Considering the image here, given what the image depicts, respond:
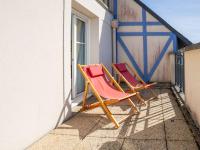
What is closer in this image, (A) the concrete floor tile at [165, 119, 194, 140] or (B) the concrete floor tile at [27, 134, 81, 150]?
(B) the concrete floor tile at [27, 134, 81, 150]

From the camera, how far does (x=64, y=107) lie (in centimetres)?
379

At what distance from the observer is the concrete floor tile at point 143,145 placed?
265cm

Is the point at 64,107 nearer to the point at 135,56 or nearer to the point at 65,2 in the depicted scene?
the point at 65,2

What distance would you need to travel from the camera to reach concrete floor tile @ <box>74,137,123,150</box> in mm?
2693

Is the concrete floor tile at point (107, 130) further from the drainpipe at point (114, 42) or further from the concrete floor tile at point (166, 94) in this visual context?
the drainpipe at point (114, 42)

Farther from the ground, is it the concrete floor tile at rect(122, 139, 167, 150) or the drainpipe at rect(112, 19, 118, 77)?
the drainpipe at rect(112, 19, 118, 77)

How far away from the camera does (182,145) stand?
8.80ft

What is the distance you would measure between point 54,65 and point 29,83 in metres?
0.76

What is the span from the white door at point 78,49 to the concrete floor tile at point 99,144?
2.47 meters

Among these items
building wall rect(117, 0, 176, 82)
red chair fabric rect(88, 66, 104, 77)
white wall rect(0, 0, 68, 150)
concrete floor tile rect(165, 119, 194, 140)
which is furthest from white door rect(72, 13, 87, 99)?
building wall rect(117, 0, 176, 82)

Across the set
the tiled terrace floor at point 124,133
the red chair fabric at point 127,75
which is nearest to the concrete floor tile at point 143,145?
the tiled terrace floor at point 124,133

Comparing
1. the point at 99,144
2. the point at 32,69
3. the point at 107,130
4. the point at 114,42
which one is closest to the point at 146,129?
the point at 107,130

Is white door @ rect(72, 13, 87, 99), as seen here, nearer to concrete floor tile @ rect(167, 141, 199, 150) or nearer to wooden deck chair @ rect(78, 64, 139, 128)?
wooden deck chair @ rect(78, 64, 139, 128)

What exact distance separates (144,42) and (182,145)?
6497 millimetres
